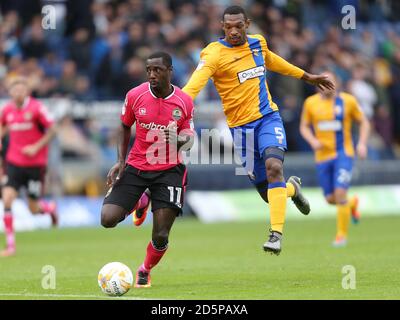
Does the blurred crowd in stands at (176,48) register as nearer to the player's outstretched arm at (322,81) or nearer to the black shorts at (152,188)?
the player's outstretched arm at (322,81)

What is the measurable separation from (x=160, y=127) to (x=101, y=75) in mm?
13170

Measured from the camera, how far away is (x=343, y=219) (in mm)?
16797

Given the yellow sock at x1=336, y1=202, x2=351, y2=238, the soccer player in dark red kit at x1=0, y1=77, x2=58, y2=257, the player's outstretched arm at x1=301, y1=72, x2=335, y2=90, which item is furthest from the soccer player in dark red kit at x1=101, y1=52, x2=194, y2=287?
the yellow sock at x1=336, y1=202, x2=351, y2=238

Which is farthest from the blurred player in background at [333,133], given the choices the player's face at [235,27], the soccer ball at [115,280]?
the soccer ball at [115,280]

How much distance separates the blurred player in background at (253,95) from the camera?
38.4ft

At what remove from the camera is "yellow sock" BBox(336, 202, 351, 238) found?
1675 centimetres

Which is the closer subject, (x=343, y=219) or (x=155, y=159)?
(x=155, y=159)

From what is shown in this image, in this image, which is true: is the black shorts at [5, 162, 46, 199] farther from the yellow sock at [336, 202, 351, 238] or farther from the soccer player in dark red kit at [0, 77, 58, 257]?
the yellow sock at [336, 202, 351, 238]

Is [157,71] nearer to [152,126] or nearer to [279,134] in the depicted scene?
[152,126]

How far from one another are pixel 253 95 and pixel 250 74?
0.26m

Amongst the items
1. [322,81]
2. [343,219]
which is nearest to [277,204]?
[322,81]

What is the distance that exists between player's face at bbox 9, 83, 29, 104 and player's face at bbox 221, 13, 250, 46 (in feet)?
17.6

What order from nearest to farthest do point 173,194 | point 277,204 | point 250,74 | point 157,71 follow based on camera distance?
point 157,71
point 173,194
point 277,204
point 250,74
